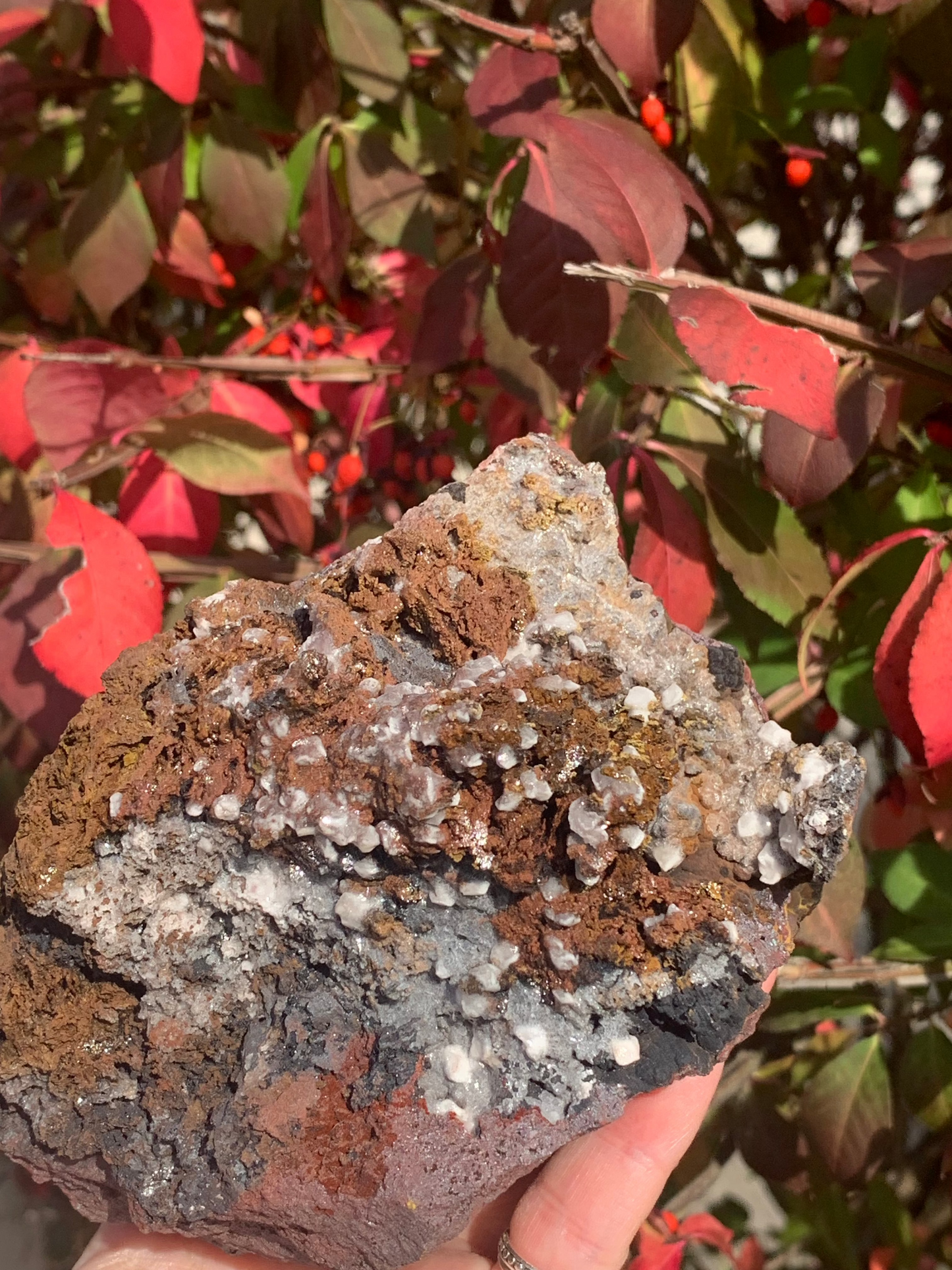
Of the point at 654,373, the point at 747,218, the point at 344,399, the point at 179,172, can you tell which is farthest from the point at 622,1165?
the point at 747,218

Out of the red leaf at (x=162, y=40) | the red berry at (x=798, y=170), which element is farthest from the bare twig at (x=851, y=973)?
the red leaf at (x=162, y=40)

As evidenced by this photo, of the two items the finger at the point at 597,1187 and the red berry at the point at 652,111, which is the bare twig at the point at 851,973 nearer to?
the finger at the point at 597,1187

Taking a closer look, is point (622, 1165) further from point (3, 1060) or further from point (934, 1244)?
point (934, 1244)

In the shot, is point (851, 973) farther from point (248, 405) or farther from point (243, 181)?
point (243, 181)

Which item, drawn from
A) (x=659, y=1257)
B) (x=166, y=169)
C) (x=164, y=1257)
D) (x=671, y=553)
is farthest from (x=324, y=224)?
(x=659, y=1257)

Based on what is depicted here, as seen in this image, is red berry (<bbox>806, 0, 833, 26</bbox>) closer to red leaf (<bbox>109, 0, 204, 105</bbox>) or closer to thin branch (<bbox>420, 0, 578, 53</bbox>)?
thin branch (<bbox>420, 0, 578, 53</bbox>)

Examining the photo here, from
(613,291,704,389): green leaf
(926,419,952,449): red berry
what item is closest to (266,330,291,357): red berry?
(613,291,704,389): green leaf
